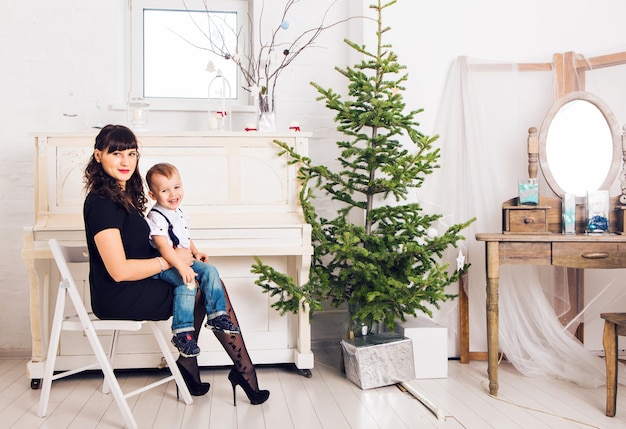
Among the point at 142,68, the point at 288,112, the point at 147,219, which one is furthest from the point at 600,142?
the point at 142,68

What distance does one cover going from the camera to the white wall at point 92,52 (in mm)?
3818

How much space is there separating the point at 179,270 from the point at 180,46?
2130mm

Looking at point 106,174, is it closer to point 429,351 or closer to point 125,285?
point 125,285

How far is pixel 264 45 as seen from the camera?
13.3ft

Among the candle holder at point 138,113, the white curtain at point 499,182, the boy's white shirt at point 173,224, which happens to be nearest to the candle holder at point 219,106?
the candle holder at point 138,113

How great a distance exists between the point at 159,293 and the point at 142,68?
2039mm

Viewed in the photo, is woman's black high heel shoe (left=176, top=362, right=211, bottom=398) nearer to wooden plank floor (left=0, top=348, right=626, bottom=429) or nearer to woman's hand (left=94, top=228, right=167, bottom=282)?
wooden plank floor (left=0, top=348, right=626, bottom=429)

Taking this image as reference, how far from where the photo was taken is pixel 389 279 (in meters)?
3.17

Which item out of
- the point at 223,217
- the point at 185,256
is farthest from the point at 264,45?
the point at 185,256

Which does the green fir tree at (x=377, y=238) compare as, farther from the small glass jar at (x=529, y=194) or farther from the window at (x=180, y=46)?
the window at (x=180, y=46)

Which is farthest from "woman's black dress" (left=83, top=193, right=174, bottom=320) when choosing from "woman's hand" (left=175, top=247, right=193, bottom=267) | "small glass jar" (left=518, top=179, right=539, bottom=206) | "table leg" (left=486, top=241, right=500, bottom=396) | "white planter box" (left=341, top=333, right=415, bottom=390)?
"small glass jar" (left=518, top=179, right=539, bottom=206)

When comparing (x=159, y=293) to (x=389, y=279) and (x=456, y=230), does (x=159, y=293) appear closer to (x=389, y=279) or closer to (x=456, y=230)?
(x=389, y=279)

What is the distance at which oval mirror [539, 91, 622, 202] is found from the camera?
3.40 m

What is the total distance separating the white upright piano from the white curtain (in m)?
0.91
